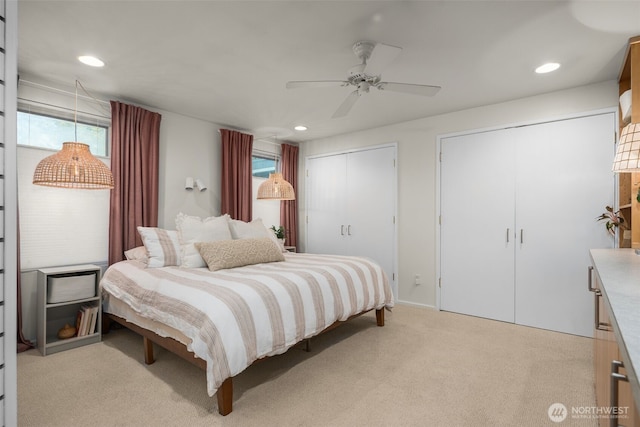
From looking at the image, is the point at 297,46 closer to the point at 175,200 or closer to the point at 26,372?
the point at 175,200

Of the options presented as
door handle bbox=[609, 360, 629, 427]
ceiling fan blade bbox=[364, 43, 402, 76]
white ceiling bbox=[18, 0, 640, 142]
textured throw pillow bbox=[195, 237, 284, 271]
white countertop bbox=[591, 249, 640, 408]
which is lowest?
door handle bbox=[609, 360, 629, 427]

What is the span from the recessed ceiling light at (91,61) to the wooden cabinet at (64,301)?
1808mm

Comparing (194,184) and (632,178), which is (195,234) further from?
(632,178)

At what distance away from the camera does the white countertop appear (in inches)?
25.8

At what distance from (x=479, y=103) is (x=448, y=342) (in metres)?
2.63

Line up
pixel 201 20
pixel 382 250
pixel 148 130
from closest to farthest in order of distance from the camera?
pixel 201 20, pixel 148 130, pixel 382 250

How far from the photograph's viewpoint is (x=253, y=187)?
17.1 feet

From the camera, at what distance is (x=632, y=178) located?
2688 mm

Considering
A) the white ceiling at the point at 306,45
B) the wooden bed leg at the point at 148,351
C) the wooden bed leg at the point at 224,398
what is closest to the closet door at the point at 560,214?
the white ceiling at the point at 306,45

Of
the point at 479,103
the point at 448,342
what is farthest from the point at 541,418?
the point at 479,103

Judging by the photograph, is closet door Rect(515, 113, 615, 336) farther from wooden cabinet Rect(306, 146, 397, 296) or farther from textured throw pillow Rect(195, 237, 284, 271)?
textured throw pillow Rect(195, 237, 284, 271)

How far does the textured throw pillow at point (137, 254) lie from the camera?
336cm

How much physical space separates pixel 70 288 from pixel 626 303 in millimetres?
3729

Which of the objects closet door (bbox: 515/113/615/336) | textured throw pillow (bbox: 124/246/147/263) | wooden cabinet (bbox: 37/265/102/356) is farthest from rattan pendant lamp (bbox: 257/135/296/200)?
closet door (bbox: 515/113/615/336)
